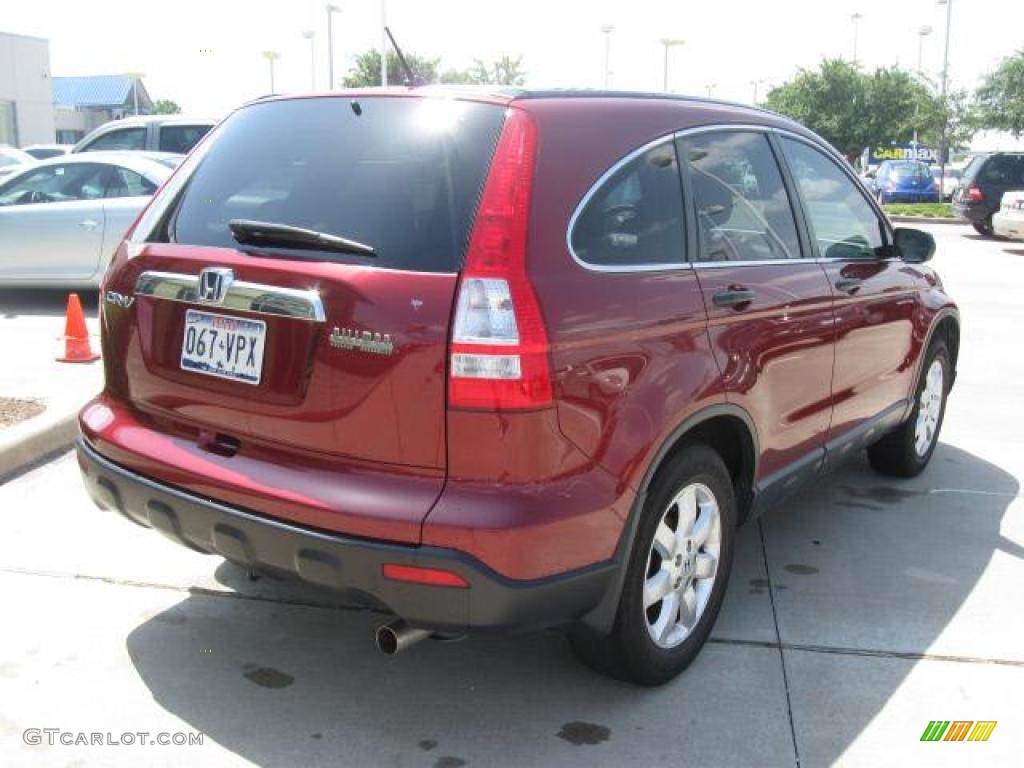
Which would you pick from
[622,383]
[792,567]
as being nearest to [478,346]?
[622,383]

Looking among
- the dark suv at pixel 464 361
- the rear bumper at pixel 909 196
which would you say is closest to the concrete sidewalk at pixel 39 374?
the dark suv at pixel 464 361

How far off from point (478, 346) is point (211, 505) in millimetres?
948

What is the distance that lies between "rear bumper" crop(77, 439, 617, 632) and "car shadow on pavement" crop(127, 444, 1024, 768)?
49 cm

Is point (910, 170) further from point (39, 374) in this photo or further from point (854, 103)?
point (39, 374)

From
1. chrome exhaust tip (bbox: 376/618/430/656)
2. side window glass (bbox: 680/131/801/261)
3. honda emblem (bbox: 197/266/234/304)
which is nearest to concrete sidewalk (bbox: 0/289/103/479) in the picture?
honda emblem (bbox: 197/266/234/304)

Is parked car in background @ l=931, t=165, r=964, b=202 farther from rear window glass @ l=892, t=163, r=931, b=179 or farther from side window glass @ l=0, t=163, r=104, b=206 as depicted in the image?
side window glass @ l=0, t=163, r=104, b=206

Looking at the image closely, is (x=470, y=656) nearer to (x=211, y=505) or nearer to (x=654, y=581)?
(x=654, y=581)

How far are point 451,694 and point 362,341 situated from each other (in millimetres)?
1269

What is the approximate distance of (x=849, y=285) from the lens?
4.20 metres

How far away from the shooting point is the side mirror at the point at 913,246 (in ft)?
15.8

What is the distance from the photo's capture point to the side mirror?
4.81 m

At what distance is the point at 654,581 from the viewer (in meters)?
3.16

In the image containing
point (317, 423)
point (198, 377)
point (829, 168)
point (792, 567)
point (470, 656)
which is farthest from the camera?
point (829, 168)

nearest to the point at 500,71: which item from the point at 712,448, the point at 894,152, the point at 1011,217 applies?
the point at 894,152
